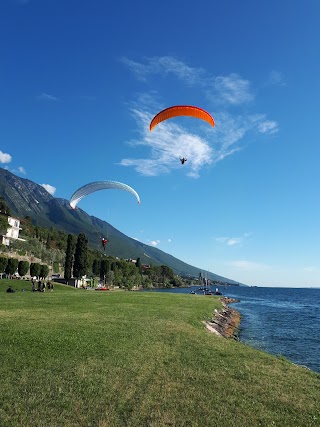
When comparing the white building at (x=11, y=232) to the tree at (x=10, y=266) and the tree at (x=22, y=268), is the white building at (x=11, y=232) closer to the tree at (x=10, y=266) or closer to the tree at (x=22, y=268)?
the tree at (x=22, y=268)

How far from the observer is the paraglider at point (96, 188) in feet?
157

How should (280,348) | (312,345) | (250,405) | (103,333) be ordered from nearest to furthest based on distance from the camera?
1. (250,405)
2. (103,333)
3. (280,348)
4. (312,345)

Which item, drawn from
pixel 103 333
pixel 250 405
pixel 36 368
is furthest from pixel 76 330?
pixel 250 405

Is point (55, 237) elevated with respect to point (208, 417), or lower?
elevated

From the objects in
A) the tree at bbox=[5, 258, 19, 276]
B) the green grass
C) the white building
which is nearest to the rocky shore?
the green grass

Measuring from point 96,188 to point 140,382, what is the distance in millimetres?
37766

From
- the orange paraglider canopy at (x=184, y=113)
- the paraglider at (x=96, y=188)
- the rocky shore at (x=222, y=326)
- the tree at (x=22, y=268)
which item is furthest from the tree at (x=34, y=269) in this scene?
the orange paraglider canopy at (x=184, y=113)

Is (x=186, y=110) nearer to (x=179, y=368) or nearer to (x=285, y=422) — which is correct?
(x=179, y=368)

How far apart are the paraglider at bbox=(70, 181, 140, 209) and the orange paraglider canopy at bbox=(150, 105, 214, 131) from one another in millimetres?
15954

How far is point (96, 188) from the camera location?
160 feet

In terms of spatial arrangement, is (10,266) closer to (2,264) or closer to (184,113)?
(2,264)

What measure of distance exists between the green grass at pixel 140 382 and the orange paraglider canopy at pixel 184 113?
1981 cm

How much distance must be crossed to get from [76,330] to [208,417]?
42.4 ft

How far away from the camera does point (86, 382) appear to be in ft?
42.0
